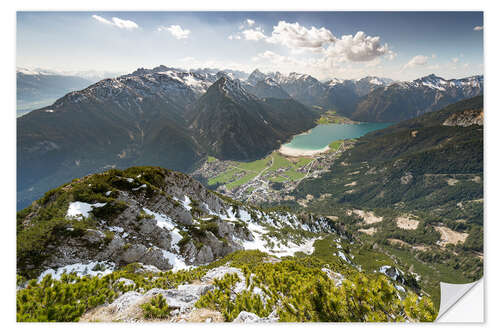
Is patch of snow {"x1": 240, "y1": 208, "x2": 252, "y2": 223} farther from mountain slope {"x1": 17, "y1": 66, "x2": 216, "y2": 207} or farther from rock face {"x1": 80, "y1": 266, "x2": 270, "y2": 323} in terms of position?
mountain slope {"x1": 17, "y1": 66, "x2": 216, "y2": 207}

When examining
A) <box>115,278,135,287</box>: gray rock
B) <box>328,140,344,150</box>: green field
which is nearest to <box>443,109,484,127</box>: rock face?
<box>328,140,344,150</box>: green field

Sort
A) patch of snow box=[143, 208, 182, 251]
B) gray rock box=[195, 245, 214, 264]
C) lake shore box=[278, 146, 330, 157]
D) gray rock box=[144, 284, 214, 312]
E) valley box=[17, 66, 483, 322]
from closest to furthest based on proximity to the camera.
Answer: gray rock box=[144, 284, 214, 312] → valley box=[17, 66, 483, 322] → patch of snow box=[143, 208, 182, 251] → gray rock box=[195, 245, 214, 264] → lake shore box=[278, 146, 330, 157]

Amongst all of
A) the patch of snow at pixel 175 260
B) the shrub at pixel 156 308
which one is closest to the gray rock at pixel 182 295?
the shrub at pixel 156 308

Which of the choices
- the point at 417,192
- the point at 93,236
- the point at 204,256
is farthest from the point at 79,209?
the point at 417,192

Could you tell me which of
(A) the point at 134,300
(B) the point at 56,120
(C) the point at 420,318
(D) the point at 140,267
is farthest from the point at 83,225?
(B) the point at 56,120

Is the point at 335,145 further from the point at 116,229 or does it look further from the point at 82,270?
the point at 82,270

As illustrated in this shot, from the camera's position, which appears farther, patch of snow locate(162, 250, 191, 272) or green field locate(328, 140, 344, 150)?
green field locate(328, 140, 344, 150)

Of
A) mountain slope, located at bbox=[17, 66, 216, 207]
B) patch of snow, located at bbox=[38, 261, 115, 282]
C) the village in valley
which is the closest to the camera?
patch of snow, located at bbox=[38, 261, 115, 282]

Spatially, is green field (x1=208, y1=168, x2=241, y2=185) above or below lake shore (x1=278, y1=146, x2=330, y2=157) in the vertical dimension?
below
